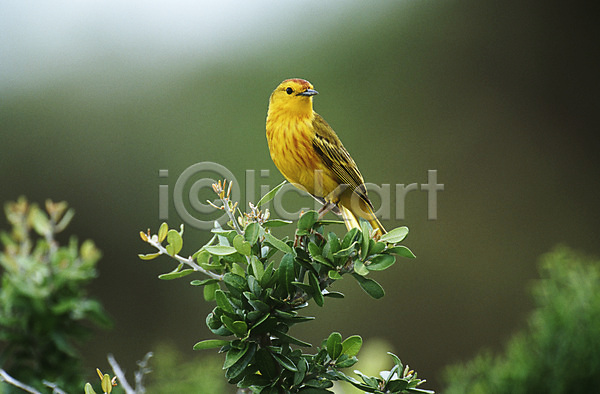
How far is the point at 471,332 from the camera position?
13.5ft

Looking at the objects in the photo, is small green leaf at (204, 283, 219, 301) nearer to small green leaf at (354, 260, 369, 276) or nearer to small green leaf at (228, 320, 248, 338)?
small green leaf at (228, 320, 248, 338)

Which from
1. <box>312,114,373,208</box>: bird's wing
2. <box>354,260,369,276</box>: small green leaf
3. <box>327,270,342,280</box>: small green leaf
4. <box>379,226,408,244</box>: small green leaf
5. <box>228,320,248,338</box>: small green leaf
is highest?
<box>312,114,373,208</box>: bird's wing

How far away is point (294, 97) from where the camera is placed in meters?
1.88

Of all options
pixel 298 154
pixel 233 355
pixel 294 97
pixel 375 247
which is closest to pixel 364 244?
pixel 375 247

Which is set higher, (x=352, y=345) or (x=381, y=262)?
(x=381, y=262)

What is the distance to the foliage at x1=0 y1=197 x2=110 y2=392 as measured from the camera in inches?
69.6

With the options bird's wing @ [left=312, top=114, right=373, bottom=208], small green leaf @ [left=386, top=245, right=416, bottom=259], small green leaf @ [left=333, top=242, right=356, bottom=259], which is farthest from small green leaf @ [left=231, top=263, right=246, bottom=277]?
bird's wing @ [left=312, top=114, right=373, bottom=208]

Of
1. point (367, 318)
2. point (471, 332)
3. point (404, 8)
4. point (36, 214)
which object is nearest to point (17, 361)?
point (36, 214)

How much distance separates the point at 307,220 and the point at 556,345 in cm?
84

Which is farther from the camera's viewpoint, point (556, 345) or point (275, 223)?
point (556, 345)

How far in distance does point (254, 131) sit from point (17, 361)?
2514 millimetres

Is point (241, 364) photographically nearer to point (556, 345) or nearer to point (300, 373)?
point (300, 373)

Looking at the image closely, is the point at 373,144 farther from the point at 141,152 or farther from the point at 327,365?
the point at 327,365

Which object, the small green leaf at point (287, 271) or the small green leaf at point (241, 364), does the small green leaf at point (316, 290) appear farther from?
the small green leaf at point (241, 364)
